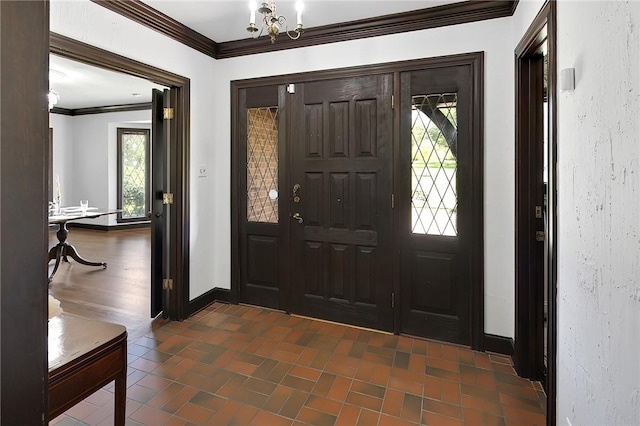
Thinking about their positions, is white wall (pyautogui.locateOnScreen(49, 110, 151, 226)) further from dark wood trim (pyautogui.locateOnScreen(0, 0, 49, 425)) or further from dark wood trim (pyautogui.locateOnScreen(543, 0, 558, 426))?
dark wood trim (pyautogui.locateOnScreen(0, 0, 49, 425))

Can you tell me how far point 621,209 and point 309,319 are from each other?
8.77 ft

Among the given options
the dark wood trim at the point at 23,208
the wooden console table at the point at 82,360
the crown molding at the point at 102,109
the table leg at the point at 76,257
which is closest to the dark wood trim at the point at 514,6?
the dark wood trim at the point at 23,208

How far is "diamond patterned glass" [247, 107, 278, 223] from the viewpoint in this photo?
11.4ft

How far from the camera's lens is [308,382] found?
2.31 metres

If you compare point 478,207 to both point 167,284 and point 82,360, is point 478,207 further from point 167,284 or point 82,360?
point 167,284

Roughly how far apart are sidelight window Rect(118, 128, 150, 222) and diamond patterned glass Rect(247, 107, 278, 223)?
5.90 m

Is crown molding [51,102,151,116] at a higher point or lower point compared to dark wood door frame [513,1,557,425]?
higher

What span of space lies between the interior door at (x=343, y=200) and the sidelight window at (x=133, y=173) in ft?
21.0

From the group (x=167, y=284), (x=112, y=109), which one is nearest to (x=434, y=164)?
(x=167, y=284)

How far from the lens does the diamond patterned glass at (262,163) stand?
3475mm

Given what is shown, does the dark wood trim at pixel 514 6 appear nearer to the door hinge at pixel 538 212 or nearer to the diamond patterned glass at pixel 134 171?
the door hinge at pixel 538 212

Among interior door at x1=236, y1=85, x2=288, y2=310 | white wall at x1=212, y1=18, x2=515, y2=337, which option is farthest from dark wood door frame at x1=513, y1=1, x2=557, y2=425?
interior door at x1=236, y1=85, x2=288, y2=310

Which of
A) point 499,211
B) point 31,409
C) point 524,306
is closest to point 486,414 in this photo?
point 524,306

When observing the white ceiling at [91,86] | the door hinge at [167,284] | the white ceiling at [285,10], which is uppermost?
the white ceiling at [91,86]
